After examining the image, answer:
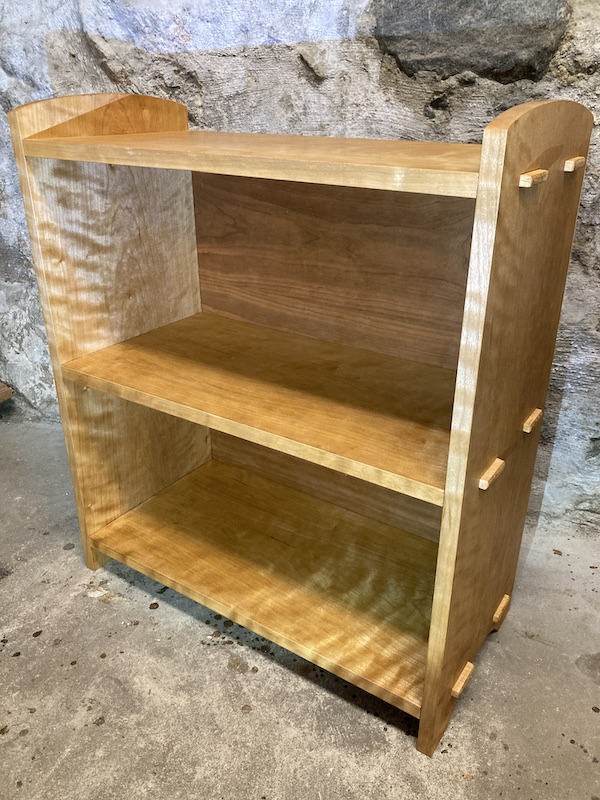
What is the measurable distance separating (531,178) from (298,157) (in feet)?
1.01

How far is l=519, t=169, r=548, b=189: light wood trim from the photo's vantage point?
0.78 meters

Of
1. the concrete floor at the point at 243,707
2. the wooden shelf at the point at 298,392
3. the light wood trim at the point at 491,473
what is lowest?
the concrete floor at the point at 243,707

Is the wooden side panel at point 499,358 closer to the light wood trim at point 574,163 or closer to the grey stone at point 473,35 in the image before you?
the light wood trim at point 574,163

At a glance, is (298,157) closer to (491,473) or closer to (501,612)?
(491,473)

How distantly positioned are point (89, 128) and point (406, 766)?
1.29 meters

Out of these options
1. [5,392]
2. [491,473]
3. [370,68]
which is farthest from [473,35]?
[5,392]

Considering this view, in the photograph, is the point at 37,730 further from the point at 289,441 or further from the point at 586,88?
the point at 586,88

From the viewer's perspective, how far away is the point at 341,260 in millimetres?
1308

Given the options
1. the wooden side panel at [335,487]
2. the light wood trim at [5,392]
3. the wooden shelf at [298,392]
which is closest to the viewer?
the wooden shelf at [298,392]

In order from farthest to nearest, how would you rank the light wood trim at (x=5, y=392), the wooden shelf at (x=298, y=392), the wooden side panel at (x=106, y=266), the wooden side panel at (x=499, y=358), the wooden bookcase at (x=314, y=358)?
the light wood trim at (x=5, y=392) → the wooden side panel at (x=106, y=266) → the wooden shelf at (x=298, y=392) → the wooden bookcase at (x=314, y=358) → the wooden side panel at (x=499, y=358)

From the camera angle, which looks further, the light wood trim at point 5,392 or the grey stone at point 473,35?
the light wood trim at point 5,392

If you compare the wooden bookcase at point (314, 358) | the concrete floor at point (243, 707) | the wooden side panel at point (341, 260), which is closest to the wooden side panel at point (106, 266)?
the wooden bookcase at point (314, 358)

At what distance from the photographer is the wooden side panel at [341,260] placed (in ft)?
3.92

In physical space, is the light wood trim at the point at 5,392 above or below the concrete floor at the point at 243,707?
above
